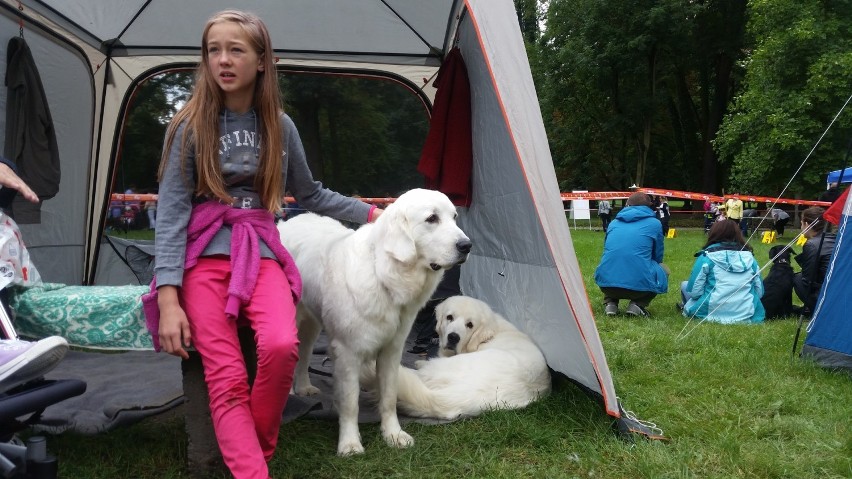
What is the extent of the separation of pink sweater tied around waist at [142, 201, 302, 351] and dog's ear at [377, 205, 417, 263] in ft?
1.45

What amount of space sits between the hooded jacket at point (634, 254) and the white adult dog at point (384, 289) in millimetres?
Result: 3400

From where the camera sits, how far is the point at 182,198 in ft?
7.37

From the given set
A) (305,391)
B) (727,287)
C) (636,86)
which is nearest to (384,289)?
(305,391)

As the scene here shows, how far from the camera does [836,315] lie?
12.7 ft

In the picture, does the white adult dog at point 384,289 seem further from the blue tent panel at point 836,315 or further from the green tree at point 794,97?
the green tree at point 794,97

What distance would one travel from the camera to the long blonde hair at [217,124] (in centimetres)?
225

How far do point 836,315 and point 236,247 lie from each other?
3474 millimetres

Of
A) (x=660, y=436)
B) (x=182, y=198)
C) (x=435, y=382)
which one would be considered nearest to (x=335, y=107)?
(x=435, y=382)

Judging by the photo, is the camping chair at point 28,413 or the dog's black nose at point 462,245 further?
the dog's black nose at point 462,245

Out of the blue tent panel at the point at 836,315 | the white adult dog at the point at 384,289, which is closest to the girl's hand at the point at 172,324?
the white adult dog at the point at 384,289

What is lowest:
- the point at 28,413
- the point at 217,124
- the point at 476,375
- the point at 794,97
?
the point at 476,375

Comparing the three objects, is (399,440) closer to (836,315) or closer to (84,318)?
(84,318)

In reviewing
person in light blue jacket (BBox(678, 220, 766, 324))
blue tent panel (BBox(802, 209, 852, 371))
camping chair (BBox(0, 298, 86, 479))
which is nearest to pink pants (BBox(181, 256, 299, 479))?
camping chair (BBox(0, 298, 86, 479))

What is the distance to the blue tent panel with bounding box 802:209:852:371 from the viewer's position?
12.4 ft
